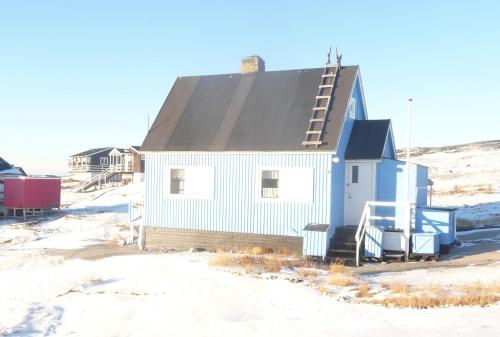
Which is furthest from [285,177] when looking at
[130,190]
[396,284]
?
[130,190]

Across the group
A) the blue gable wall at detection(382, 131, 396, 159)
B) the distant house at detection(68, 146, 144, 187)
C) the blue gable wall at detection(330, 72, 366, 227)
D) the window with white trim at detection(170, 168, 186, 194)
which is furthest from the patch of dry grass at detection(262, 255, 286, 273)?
the distant house at detection(68, 146, 144, 187)

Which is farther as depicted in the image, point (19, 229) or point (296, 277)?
point (19, 229)

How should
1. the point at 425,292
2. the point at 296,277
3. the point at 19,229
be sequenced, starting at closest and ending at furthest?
the point at 425,292, the point at 296,277, the point at 19,229

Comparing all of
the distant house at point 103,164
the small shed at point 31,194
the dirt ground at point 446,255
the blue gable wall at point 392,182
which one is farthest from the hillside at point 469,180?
the distant house at point 103,164

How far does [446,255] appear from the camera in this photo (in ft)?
59.2

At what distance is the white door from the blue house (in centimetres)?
4

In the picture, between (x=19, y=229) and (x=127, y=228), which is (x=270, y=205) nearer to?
(x=127, y=228)

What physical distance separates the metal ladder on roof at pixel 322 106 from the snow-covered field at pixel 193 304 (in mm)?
5654

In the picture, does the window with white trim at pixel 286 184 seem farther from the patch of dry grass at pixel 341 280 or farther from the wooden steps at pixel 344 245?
the patch of dry grass at pixel 341 280

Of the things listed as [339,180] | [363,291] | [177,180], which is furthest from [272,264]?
[177,180]

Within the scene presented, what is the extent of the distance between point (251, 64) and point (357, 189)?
7942 mm

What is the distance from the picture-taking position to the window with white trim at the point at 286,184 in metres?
18.4

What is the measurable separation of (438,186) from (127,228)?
26.1 meters

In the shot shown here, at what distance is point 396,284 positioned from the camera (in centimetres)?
1252
